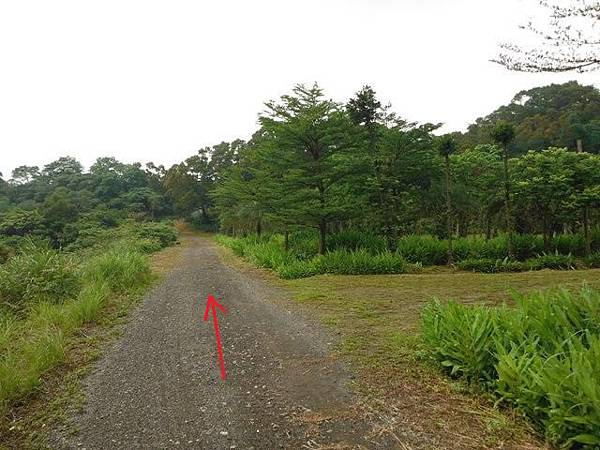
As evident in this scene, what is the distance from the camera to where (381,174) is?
13586 mm

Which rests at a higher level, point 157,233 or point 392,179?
point 392,179

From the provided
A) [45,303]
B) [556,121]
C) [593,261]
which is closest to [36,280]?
[45,303]

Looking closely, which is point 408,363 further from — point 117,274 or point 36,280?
point 117,274

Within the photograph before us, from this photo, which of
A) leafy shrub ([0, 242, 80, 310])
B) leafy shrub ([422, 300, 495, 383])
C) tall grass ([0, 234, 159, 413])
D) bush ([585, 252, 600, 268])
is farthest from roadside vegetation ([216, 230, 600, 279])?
leafy shrub ([422, 300, 495, 383])

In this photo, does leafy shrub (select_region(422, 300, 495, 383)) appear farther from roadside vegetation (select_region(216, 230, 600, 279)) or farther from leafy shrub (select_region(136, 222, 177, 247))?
leafy shrub (select_region(136, 222, 177, 247))

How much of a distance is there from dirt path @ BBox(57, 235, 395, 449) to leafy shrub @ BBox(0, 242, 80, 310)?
2.27 meters

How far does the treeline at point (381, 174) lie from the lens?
12.1 meters

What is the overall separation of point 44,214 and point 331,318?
134 feet

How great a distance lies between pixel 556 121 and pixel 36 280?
36.1 metres

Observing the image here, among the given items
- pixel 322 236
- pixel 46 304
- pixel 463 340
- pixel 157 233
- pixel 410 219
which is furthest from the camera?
pixel 157 233

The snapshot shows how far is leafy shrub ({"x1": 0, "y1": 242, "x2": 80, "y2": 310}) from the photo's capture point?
6.81 metres

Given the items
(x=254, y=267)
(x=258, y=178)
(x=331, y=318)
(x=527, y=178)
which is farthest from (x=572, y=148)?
(x=331, y=318)

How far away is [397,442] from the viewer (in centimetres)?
261

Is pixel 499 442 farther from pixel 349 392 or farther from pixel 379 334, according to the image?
pixel 379 334
